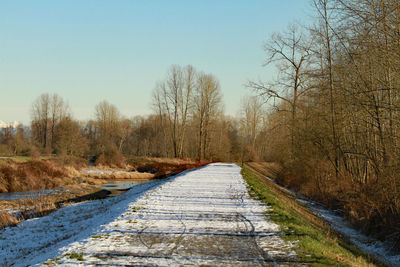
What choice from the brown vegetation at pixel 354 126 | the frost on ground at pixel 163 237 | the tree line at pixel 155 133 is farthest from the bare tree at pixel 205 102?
the frost on ground at pixel 163 237

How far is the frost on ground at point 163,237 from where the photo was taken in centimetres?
580

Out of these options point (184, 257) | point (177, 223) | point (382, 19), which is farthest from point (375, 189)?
point (184, 257)

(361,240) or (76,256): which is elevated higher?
(76,256)

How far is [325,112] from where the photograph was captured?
60.9 feet

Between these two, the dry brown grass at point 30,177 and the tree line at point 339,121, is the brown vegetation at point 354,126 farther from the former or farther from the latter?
the dry brown grass at point 30,177

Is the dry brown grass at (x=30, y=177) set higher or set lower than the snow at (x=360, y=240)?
higher

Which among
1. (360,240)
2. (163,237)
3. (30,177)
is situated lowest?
(360,240)

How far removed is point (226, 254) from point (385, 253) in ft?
20.9

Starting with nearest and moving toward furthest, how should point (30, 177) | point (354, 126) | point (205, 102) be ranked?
point (354, 126)
point (30, 177)
point (205, 102)

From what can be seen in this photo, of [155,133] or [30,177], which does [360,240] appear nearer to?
[30,177]

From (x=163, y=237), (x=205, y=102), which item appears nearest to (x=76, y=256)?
(x=163, y=237)

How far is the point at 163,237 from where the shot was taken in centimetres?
722

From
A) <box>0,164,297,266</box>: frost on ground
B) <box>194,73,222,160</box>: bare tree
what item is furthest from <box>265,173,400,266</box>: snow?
<box>194,73,222,160</box>: bare tree

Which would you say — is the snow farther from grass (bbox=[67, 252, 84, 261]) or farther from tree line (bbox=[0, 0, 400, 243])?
grass (bbox=[67, 252, 84, 261])
